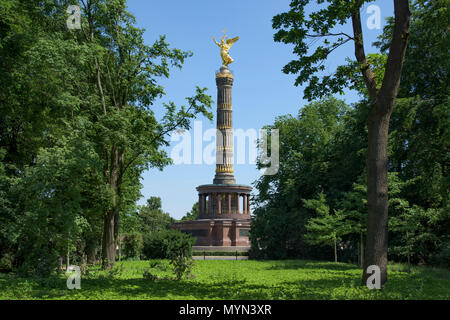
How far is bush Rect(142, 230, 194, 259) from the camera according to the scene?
28.9 meters

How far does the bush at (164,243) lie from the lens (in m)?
28.9

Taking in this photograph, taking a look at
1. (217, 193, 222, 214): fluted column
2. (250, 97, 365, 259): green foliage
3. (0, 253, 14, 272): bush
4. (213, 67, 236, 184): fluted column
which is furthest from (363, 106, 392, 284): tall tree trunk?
(213, 67, 236, 184): fluted column

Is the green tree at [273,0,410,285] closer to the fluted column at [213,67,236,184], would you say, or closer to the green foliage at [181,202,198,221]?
the fluted column at [213,67,236,184]

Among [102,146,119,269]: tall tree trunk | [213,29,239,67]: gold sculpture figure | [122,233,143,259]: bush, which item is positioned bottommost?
[122,233,143,259]: bush

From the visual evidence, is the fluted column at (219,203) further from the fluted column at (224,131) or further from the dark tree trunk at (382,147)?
the dark tree trunk at (382,147)

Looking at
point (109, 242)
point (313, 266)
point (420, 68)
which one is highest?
point (420, 68)

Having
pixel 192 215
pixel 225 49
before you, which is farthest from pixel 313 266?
pixel 192 215

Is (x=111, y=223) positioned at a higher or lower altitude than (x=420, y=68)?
lower

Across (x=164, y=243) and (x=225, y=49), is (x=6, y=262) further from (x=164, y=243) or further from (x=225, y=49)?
(x=225, y=49)

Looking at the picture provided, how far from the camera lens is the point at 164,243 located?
95.0 ft

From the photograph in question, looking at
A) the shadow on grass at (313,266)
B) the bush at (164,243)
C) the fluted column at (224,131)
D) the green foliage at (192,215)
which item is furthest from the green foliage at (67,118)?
the green foliage at (192,215)

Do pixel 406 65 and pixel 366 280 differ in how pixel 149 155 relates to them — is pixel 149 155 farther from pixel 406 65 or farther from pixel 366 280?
pixel 406 65

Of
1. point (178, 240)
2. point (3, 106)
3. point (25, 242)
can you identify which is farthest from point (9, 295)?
point (178, 240)

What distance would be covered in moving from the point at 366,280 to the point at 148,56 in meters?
14.9
